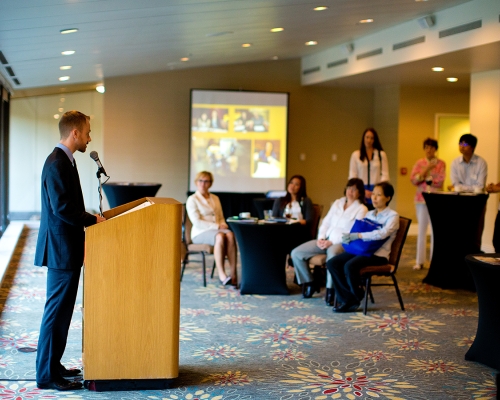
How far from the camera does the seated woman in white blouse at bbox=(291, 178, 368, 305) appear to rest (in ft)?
22.2

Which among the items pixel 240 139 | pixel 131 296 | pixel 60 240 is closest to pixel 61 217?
pixel 60 240

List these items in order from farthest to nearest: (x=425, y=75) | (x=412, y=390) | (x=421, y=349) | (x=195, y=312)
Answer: (x=425, y=75)
(x=195, y=312)
(x=421, y=349)
(x=412, y=390)

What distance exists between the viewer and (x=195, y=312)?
6246 mm

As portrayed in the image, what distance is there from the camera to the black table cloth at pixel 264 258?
7.04 metres

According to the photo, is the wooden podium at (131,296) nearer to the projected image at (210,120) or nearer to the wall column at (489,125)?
the wall column at (489,125)

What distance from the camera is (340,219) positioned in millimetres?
6863

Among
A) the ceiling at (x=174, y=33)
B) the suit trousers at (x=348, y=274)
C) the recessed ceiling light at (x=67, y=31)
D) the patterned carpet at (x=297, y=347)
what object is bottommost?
the patterned carpet at (x=297, y=347)

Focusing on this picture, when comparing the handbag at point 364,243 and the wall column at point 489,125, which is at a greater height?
the wall column at point 489,125

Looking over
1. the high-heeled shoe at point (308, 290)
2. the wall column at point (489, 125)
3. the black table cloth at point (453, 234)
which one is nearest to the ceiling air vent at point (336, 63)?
the wall column at point (489, 125)

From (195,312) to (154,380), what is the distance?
7.33 ft

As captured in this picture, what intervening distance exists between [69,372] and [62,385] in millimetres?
222

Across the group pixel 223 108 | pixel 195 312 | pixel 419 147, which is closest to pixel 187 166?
Answer: pixel 223 108

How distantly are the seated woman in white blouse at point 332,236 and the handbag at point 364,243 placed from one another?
0.30m

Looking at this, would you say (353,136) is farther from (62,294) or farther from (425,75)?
(62,294)
